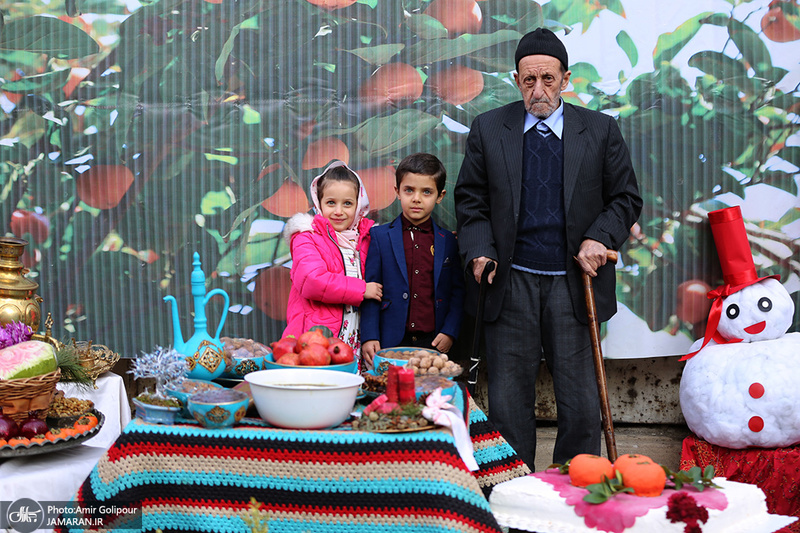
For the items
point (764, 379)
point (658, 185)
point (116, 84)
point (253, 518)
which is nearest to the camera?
point (253, 518)

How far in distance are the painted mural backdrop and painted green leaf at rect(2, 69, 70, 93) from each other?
1cm

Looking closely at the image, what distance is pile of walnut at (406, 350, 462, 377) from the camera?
2.51m

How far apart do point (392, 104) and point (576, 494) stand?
2.42m

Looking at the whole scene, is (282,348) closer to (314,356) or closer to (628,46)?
(314,356)

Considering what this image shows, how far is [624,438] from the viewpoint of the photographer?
158 inches

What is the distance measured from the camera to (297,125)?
3.99m

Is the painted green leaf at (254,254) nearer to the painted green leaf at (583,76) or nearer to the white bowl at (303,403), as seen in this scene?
the painted green leaf at (583,76)

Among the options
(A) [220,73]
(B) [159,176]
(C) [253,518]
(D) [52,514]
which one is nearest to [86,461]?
(D) [52,514]

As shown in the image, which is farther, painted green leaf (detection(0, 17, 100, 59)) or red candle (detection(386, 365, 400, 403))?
painted green leaf (detection(0, 17, 100, 59))

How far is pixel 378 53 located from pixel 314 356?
6.92 ft

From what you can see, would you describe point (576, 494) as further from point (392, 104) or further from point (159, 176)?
point (159, 176)

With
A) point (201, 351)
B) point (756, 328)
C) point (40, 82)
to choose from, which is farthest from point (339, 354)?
point (40, 82)

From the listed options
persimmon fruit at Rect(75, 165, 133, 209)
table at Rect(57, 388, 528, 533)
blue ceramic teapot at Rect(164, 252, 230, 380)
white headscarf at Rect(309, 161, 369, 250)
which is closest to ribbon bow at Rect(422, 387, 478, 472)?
table at Rect(57, 388, 528, 533)

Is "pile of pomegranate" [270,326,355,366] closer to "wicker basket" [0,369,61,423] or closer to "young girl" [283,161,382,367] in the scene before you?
"wicker basket" [0,369,61,423]
